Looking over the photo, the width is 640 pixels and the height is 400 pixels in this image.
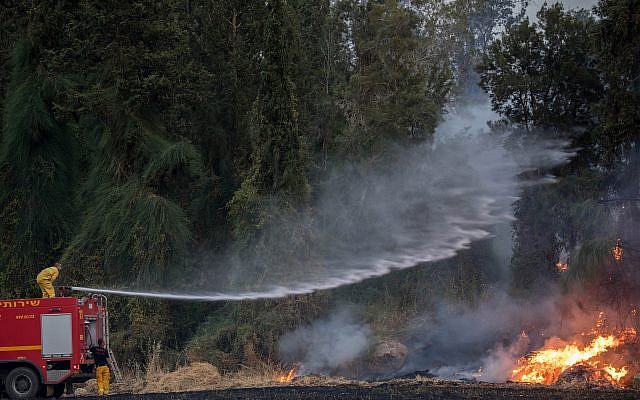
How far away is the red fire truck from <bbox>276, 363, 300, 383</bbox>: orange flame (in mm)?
6024

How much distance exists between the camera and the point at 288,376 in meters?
25.4

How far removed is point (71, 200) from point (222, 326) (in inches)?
347

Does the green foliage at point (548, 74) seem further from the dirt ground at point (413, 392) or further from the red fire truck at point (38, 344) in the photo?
the red fire truck at point (38, 344)

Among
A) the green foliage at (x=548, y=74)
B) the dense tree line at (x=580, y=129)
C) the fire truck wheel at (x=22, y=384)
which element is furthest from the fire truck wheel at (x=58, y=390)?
the green foliage at (x=548, y=74)

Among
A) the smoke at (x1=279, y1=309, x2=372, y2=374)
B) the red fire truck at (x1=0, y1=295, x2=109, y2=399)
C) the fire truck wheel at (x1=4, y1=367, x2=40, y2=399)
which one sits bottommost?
the smoke at (x1=279, y1=309, x2=372, y2=374)

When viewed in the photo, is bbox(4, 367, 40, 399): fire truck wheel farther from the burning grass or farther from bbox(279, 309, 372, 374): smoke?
the burning grass

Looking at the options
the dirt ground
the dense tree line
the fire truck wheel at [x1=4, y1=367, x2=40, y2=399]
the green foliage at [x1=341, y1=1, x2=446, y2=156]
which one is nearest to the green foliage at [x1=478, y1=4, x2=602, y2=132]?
the dense tree line

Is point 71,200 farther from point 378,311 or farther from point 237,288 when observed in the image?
point 378,311

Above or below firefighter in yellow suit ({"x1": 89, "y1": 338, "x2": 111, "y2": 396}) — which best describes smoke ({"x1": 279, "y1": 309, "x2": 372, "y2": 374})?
below

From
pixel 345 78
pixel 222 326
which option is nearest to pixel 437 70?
pixel 345 78

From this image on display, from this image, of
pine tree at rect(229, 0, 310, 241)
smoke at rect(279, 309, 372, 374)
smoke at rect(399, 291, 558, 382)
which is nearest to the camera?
smoke at rect(399, 291, 558, 382)

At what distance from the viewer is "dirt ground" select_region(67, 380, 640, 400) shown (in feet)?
59.0

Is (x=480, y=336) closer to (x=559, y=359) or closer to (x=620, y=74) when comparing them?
(x=559, y=359)

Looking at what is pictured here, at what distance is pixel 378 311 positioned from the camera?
29.0 metres
